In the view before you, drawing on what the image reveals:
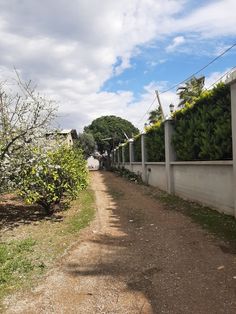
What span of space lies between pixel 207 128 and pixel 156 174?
23.0 feet

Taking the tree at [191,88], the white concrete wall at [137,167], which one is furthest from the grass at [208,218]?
the tree at [191,88]

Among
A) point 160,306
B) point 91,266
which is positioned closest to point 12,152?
point 91,266

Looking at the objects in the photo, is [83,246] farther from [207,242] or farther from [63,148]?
[63,148]

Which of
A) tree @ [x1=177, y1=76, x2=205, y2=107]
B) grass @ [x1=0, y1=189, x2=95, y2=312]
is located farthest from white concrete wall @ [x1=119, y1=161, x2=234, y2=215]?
tree @ [x1=177, y1=76, x2=205, y2=107]

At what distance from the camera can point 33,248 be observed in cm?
641

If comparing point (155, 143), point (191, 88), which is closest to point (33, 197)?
point (155, 143)

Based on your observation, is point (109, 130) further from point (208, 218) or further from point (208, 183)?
point (208, 218)

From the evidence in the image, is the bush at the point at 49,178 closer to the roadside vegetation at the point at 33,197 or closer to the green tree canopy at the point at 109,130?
the roadside vegetation at the point at 33,197

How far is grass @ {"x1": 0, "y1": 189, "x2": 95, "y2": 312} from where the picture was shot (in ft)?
16.0

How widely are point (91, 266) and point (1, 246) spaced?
2.06 meters

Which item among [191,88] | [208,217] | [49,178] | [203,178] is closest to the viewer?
[208,217]

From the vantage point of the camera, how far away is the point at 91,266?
17.5ft

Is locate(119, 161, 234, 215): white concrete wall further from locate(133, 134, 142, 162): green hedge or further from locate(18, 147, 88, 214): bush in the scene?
locate(133, 134, 142, 162): green hedge

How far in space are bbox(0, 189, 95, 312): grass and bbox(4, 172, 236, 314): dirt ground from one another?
0.23 metres
